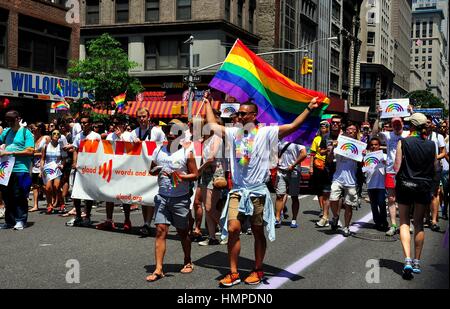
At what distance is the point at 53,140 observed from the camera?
446 inches

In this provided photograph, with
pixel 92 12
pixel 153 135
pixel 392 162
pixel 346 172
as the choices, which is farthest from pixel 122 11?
pixel 392 162

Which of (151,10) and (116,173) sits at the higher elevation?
(151,10)

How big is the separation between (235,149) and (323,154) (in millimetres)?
4504

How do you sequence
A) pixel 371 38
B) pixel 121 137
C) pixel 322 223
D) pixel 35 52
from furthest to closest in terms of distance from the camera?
pixel 371 38 < pixel 35 52 < pixel 121 137 < pixel 322 223

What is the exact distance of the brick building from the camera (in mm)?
22906

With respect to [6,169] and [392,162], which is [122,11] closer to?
[6,169]

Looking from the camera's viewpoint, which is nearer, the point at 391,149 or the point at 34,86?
the point at 391,149

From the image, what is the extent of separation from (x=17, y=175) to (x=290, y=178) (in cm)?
492

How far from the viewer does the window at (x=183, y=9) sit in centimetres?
3572

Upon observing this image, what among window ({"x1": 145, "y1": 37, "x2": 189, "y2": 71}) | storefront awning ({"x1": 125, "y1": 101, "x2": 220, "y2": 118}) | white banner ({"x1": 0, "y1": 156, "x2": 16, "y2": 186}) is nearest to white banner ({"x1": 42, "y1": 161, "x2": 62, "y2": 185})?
white banner ({"x1": 0, "y1": 156, "x2": 16, "y2": 186})

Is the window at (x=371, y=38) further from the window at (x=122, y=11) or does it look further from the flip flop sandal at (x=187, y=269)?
the flip flop sandal at (x=187, y=269)

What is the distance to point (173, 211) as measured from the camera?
6156 millimetres

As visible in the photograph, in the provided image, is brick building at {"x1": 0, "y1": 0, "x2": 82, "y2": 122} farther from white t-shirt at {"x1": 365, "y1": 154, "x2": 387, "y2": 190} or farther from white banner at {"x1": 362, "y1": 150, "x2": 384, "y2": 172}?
white t-shirt at {"x1": 365, "y1": 154, "x2": 387, "y2": 190}

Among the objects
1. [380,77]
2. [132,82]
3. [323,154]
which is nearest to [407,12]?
[380,77]
